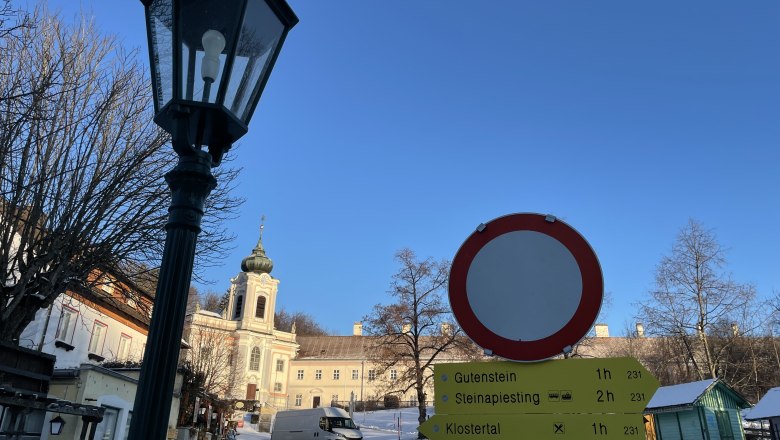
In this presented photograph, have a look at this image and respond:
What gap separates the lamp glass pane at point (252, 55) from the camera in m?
3.37

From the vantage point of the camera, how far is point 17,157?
12.6m

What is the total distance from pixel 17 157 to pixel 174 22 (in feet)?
38.9

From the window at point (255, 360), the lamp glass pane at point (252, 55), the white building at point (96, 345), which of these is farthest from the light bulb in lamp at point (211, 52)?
the window at point (255, 360)

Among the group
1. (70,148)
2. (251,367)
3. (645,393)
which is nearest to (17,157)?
(70,148)

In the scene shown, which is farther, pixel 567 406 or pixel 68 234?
pixel 68 234

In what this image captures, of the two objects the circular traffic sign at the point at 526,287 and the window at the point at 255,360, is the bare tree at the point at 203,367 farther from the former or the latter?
the circular traffic sign at the point at 526,287

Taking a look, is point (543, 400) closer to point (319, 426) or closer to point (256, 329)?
point (319, 426)

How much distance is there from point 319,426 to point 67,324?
13221 mm

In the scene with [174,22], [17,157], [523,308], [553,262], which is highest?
[17,157]

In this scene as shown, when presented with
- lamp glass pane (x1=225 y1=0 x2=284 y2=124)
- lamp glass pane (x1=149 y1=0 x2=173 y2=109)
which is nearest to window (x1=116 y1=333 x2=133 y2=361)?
lamp glass pane (x1=149 y1=0 x2=173 y2=109)

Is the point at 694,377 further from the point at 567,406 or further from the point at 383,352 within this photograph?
the point at 567,406

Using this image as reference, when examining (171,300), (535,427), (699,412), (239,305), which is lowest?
(535,427)

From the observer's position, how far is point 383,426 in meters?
53.6

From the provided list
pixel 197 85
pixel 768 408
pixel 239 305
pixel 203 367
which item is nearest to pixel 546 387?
pixel 197 85
